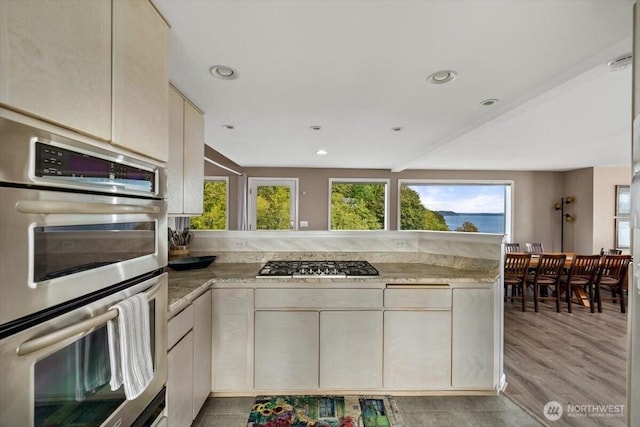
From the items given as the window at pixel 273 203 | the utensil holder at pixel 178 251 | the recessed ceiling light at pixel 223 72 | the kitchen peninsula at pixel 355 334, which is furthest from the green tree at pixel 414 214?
the recessed ceiling light at pixel 223 72

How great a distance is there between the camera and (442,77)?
1.80 m

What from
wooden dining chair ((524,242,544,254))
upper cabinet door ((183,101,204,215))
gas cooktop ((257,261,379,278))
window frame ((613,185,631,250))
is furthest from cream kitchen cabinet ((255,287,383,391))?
window frame ((613,185,631,250))

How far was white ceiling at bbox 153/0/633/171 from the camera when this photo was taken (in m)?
1.23

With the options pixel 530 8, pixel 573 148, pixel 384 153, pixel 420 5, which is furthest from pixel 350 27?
pixel 573 148

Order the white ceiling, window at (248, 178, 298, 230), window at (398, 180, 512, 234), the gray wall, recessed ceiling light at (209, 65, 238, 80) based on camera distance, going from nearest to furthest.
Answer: the white ceiling → recessed ceiling light at (209, 65, 238, 80) → the gray wall → window at (248, 178, 298, 230) → window at (398, 180, 512, 234)

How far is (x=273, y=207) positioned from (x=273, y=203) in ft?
0.30

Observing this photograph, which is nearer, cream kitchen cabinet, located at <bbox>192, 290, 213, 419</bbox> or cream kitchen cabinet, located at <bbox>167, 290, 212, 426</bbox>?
cream kitchen cabinet, located at <bbox>167, 290, 212, 426</bbox>

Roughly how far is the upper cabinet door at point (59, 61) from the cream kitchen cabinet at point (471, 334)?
2347mm

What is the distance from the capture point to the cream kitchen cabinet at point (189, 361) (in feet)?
4.62

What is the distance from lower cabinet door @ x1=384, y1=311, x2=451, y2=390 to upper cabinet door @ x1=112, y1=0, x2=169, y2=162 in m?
1.89

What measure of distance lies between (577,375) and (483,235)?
1.62 metres

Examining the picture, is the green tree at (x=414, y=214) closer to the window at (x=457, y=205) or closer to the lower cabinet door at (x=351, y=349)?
the window at (x=457, y=205)

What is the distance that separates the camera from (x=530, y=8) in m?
1.20

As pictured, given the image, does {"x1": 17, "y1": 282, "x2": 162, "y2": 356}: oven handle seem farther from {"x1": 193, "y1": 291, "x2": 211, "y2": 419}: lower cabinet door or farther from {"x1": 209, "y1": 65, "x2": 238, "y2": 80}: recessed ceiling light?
{"x1": 209, "y1": 65, "x2": 238, "y2": 80}: recessed ceiling light
